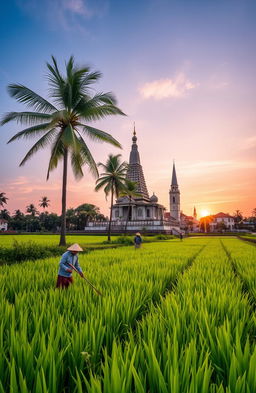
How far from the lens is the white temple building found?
4900cm

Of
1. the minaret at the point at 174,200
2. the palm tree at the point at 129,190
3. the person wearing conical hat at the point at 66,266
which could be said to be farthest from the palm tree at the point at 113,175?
the minaret at the point at 174,200

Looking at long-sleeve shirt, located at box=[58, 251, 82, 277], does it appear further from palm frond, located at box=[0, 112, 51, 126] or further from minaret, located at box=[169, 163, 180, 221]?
minaret, located at box=[169, 163, 180, 221]

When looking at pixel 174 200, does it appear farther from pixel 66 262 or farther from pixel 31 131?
pixel 66 262

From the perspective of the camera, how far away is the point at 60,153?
14469mm

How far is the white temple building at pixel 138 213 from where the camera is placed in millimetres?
49000

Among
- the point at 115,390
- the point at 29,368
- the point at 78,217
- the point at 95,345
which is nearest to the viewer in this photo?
the point at 115,390

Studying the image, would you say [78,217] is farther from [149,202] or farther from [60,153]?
[60,153]

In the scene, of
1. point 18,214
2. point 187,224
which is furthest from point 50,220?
point 187,224

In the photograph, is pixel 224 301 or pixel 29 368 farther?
pixel 224 301

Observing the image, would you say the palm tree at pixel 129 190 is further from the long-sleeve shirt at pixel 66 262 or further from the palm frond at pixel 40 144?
the long-sleeve shirt at pixel 66 262

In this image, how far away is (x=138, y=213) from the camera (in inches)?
2424

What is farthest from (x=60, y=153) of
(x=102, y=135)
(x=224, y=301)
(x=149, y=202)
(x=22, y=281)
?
(x=149, y=202)

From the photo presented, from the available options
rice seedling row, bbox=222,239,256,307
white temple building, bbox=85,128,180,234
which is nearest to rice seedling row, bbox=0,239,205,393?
rice seedling row, bbox=222,239,256,307

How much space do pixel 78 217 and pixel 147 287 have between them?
67.0 metres
